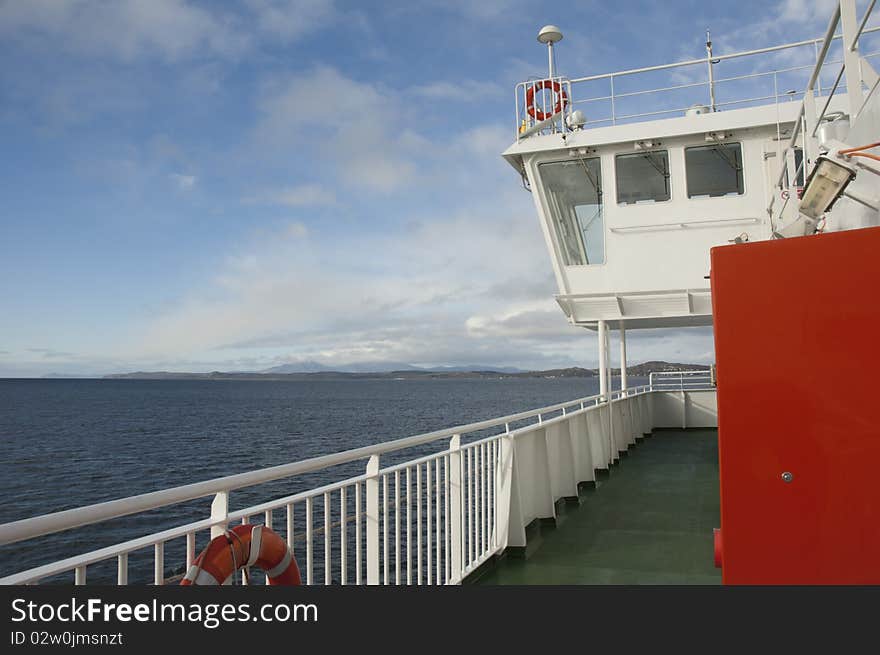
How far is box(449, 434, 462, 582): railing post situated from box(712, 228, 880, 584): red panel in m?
2.18

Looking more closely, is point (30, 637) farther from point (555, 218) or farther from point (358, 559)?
point (555, 218)

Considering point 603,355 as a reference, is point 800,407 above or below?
below

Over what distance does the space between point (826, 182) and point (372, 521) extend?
2696 mm

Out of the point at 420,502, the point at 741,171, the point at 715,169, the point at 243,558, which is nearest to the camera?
the point at 243,558

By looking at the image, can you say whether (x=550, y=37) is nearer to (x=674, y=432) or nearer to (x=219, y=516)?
(x=674, y=432)

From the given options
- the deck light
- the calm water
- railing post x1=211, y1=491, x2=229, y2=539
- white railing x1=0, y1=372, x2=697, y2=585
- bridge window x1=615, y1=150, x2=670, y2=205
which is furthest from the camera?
the calm water

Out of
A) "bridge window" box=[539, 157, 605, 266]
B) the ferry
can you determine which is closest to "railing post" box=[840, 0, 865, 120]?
the ferry

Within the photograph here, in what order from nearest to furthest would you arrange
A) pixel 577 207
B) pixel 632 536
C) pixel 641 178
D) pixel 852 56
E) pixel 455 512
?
pixel 852 56 → pixel 455 512 → pixel 632 536 → pixel 641 178 → pixel 577 207

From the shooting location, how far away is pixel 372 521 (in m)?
3.60

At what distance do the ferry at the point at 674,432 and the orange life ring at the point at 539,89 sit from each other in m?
0.05

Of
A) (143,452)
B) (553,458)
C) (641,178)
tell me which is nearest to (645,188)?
(641,178)

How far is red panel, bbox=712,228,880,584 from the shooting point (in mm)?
2324

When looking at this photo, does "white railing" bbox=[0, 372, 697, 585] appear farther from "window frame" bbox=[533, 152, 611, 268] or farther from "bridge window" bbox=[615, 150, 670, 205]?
"bridge window" bbox=[615, 150, 670, 205]

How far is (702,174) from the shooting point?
37.1ft
